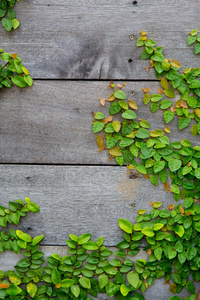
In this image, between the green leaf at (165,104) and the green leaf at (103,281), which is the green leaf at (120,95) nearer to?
the green leaf at (165,104)

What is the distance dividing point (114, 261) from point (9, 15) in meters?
0.89

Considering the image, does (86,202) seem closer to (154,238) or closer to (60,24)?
(154,238)

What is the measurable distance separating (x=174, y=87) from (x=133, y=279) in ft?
2.14

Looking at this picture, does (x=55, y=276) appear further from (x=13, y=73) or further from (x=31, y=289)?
(x=13, y=73)

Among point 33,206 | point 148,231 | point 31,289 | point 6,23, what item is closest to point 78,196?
point 33,206

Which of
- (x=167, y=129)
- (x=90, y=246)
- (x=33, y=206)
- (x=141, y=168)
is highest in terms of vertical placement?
(x=167, y=129)

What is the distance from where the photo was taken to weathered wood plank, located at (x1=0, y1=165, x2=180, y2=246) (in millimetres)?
813

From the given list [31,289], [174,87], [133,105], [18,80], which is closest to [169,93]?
[174,87]

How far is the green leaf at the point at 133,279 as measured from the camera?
2.61ft

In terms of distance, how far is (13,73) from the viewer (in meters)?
0.79

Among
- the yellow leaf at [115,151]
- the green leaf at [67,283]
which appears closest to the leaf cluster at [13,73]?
the yellow leaf at [115,151]

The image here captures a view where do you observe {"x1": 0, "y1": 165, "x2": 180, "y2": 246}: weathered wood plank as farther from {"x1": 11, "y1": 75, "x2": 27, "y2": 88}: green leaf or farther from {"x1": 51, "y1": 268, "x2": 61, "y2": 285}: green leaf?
{"x1": 11, "y1": 75, "x2": 27, "y2": 88}: green leaf

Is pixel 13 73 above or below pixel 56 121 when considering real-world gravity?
above

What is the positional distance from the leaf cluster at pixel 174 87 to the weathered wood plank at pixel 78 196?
24 cm
